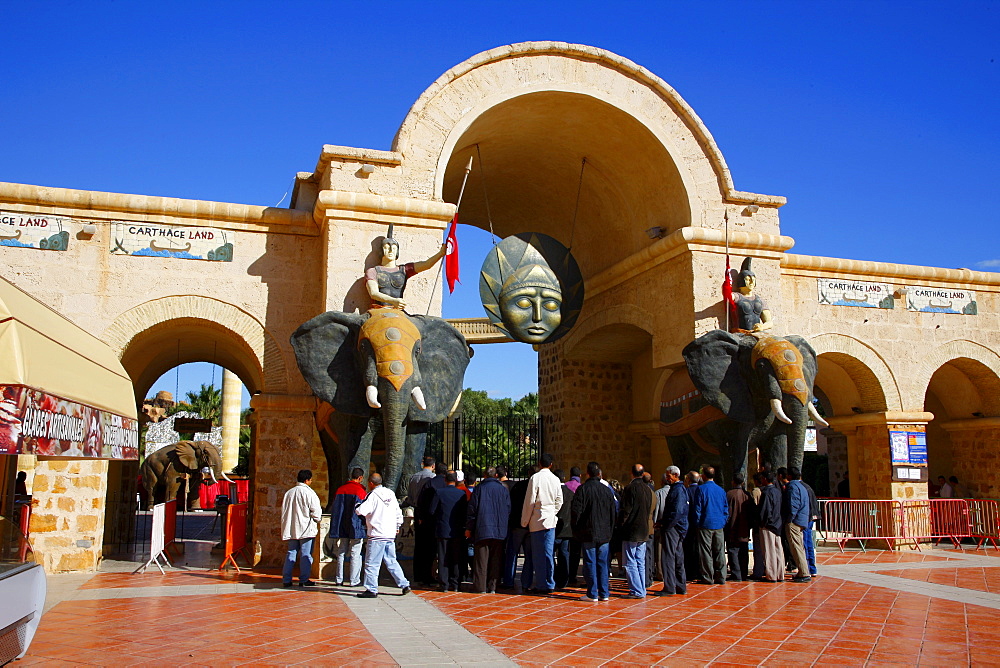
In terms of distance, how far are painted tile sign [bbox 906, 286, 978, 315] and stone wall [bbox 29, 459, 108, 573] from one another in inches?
537

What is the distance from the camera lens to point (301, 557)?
29.5ft

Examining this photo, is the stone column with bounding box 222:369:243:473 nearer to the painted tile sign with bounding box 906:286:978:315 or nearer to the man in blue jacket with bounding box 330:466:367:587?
the man in blue jacket with bounding box 330:466:367:587

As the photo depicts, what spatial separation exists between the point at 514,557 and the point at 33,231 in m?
7.66

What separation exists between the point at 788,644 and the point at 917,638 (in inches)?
44.8

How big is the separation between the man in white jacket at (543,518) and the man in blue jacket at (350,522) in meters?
1.74

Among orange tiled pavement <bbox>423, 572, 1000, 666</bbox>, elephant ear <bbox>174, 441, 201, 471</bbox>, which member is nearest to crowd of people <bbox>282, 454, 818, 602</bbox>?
orange tiled pavement <bbox>423, 572, 1000, 666</bbox>

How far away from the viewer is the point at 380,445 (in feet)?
35.7

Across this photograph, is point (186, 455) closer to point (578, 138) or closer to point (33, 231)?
point (33, 231)

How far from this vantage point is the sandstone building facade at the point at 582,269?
11102 mm

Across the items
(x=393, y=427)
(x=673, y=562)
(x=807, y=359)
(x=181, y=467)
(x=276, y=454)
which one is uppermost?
(x=807, y=359)

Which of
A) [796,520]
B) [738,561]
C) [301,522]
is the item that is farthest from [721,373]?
[301,522]

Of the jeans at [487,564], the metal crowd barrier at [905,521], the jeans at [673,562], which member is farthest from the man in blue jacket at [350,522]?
the metal crowd barrier at [905,521]

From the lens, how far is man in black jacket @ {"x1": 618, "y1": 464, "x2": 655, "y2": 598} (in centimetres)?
865

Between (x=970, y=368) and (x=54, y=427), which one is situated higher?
(x=970, y=368)
